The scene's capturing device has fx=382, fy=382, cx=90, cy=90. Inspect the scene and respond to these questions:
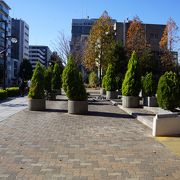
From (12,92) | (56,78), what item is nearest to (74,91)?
(56,78)

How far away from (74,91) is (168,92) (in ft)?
16.5

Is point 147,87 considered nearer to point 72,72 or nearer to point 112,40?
point 72,72

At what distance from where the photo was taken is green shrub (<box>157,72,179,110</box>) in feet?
40.6

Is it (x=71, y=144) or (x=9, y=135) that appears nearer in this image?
(x=71, y=144)

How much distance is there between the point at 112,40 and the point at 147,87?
28438 mm

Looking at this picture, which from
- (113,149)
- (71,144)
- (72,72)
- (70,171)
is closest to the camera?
(70,171)

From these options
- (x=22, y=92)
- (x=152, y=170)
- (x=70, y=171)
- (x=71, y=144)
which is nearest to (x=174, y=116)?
(x=71, y=144)

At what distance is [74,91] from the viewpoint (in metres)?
16.3

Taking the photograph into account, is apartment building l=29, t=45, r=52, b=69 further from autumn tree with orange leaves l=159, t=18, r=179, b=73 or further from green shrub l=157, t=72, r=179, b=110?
green shrub l=157, t=72, r=179, b=110

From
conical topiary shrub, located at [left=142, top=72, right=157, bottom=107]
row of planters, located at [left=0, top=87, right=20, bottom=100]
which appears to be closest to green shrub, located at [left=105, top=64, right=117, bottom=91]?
conical topiary shrub, located at [left=142, top=72, right=157, bottom=107]

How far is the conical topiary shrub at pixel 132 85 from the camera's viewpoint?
18922 millimetres

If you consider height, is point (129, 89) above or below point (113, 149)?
above

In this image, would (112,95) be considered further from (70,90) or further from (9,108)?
(70,90)

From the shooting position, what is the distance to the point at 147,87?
2061 centimetres
